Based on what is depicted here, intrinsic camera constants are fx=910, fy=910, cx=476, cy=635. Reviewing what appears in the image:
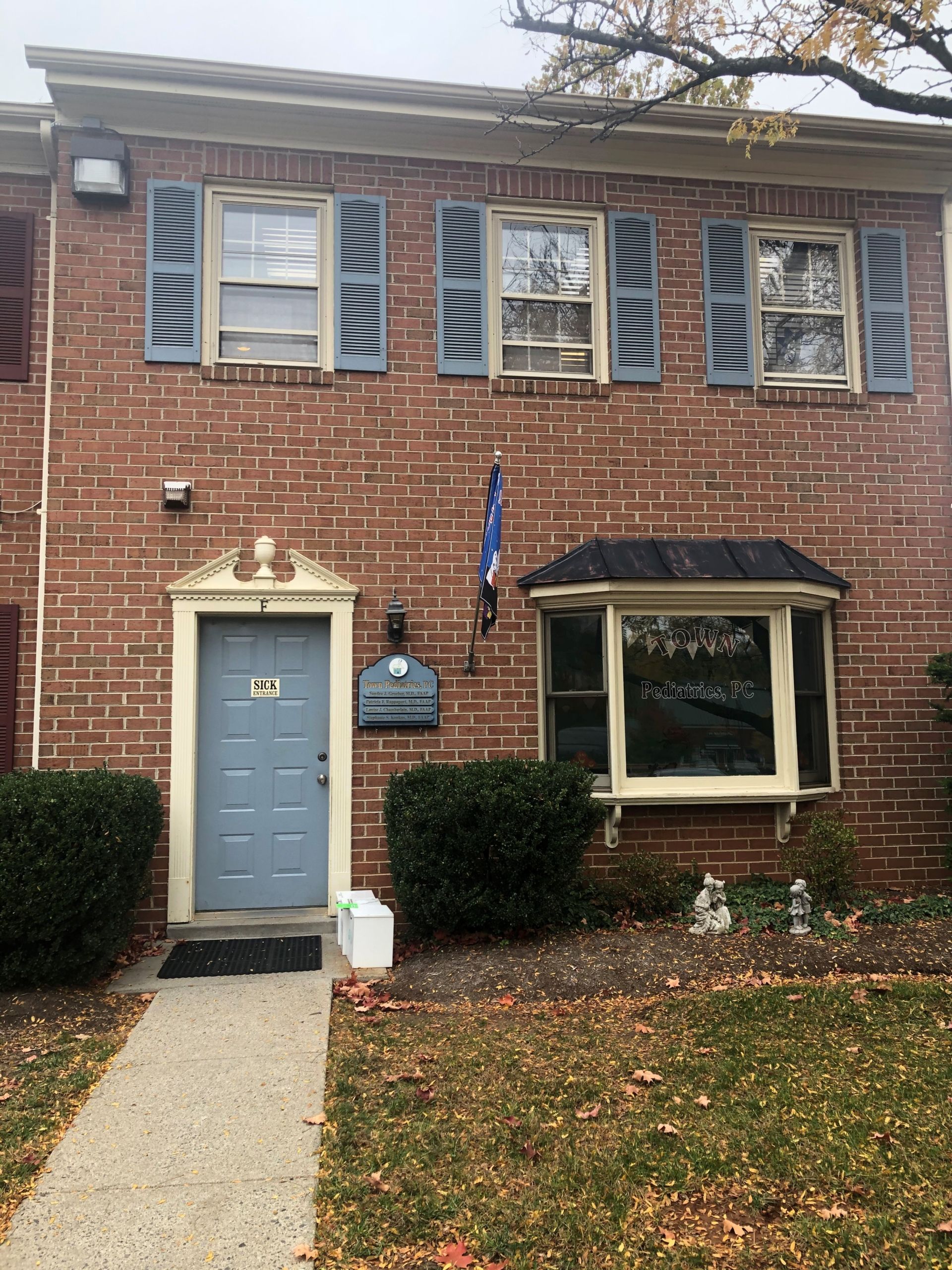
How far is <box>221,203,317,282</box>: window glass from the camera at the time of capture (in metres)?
7.31

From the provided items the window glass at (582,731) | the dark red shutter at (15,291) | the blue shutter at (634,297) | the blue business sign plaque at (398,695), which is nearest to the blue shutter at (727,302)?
the blue shutter at (634,297)

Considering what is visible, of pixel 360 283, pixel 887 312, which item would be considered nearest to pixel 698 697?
pixel 887 312

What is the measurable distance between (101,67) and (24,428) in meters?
2.71

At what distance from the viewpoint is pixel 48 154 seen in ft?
23.1

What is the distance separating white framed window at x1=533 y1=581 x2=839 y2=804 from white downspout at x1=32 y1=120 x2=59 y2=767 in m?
3.74

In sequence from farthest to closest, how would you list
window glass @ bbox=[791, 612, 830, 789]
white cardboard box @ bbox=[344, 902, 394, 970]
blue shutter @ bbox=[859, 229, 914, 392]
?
blue shutter @ bbox=[859, 229, 914, 392] < window glass @ bbox=[791, 612, 830, 789] < white cardboard box @ bbox=[344, 902, 394, 970]

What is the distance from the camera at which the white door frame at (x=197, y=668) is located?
263 inches

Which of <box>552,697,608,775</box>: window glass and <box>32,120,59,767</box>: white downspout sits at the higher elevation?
<box>32,120,59,767</box>: white downspout

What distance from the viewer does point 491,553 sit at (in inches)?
247

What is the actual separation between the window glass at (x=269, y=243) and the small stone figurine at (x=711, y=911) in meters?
5.62

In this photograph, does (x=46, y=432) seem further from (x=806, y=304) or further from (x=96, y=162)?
(x=806, y=304)

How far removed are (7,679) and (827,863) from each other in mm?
6325

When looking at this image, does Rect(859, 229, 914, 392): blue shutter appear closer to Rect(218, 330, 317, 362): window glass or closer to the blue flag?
the blue flag

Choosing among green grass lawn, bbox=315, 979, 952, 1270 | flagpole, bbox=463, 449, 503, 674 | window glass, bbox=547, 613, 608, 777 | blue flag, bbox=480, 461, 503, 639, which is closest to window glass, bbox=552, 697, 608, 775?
window glass, bbox=547, 613, 608, 777
